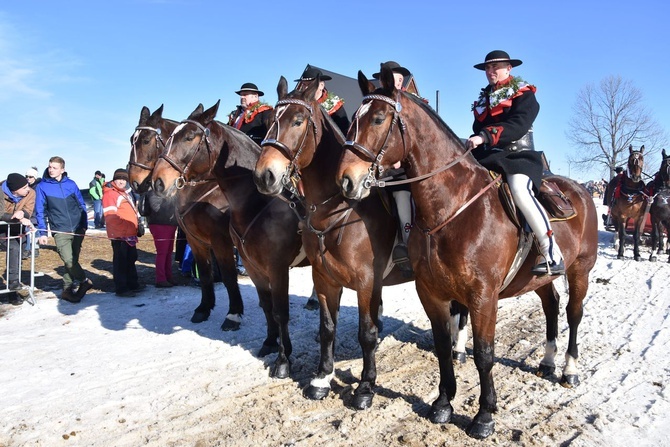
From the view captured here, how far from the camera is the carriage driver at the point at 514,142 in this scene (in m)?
4.10

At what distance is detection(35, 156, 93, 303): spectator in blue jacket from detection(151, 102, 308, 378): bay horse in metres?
4.33

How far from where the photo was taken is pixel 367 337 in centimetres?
464

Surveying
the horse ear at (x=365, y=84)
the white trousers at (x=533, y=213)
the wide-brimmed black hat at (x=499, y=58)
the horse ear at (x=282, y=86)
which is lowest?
the white trousers at (x=533, y=213)

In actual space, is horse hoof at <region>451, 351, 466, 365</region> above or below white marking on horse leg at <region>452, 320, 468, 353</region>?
below

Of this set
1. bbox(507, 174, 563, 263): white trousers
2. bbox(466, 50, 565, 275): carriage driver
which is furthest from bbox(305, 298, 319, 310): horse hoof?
bbox(507, 174, 563, 263): white trousers

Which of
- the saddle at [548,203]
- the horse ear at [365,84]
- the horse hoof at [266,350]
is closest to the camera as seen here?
the horse ear at [365,84]

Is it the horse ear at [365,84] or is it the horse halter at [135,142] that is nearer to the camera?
the horse ear at [365,84]

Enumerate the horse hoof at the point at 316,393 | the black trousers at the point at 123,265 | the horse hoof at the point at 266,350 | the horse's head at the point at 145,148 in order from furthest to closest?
the black trousers at the point at 123,265 → the horse's head at the point at 145,148 → the horse hoof at the point at 266,350 → the horse hoof at the point at 316,393

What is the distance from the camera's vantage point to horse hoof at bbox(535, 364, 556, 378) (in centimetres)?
518

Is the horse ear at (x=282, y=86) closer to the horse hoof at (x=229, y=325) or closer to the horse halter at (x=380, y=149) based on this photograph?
the horse halter at (x=380, y=149)

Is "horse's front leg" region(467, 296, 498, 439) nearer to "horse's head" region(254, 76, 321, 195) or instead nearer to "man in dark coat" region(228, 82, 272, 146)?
"horse's head" region(254, 76, 321, 195)

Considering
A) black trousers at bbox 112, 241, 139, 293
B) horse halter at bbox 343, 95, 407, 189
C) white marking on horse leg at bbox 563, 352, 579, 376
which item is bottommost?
white marking on horse leg at bbox 563, 352, 579, 376

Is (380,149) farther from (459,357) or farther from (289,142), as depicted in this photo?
(459,357)

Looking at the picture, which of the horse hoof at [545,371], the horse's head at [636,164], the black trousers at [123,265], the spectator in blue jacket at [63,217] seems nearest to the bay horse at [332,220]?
the horse hoof at [545,371]
